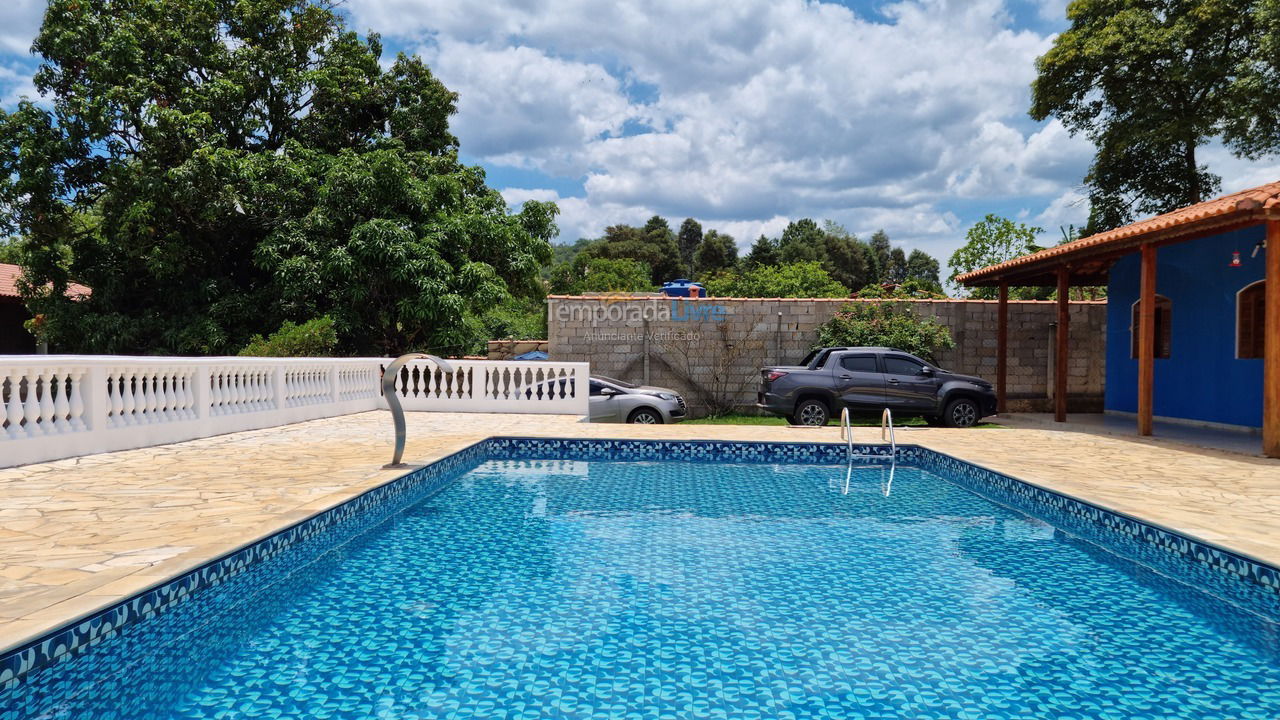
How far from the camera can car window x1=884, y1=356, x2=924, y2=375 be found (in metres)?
13.1

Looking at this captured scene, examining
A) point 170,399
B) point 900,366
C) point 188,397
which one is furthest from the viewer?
point 900,366

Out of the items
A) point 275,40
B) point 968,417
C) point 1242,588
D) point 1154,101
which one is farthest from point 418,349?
point 1154,101

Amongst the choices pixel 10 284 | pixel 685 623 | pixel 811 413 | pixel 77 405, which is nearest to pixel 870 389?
pixel 811 413

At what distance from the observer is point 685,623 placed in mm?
4023

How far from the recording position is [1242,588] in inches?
170

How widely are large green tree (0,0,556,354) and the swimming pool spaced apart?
1199 centimetres

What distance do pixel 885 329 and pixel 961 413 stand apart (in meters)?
2.95

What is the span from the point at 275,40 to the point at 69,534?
19134 millimetres

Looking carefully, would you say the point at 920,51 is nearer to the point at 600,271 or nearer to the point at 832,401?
the point at 832,401

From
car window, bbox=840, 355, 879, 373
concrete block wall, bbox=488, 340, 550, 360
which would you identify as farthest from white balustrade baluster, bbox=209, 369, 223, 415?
concrete block wall, bbox=488, 340, 550, 360

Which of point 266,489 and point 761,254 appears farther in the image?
point 761,254

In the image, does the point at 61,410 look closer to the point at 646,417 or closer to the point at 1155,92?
the point at 646,417

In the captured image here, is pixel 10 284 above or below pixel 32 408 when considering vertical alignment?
above

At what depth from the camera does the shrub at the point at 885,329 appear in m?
15.7
